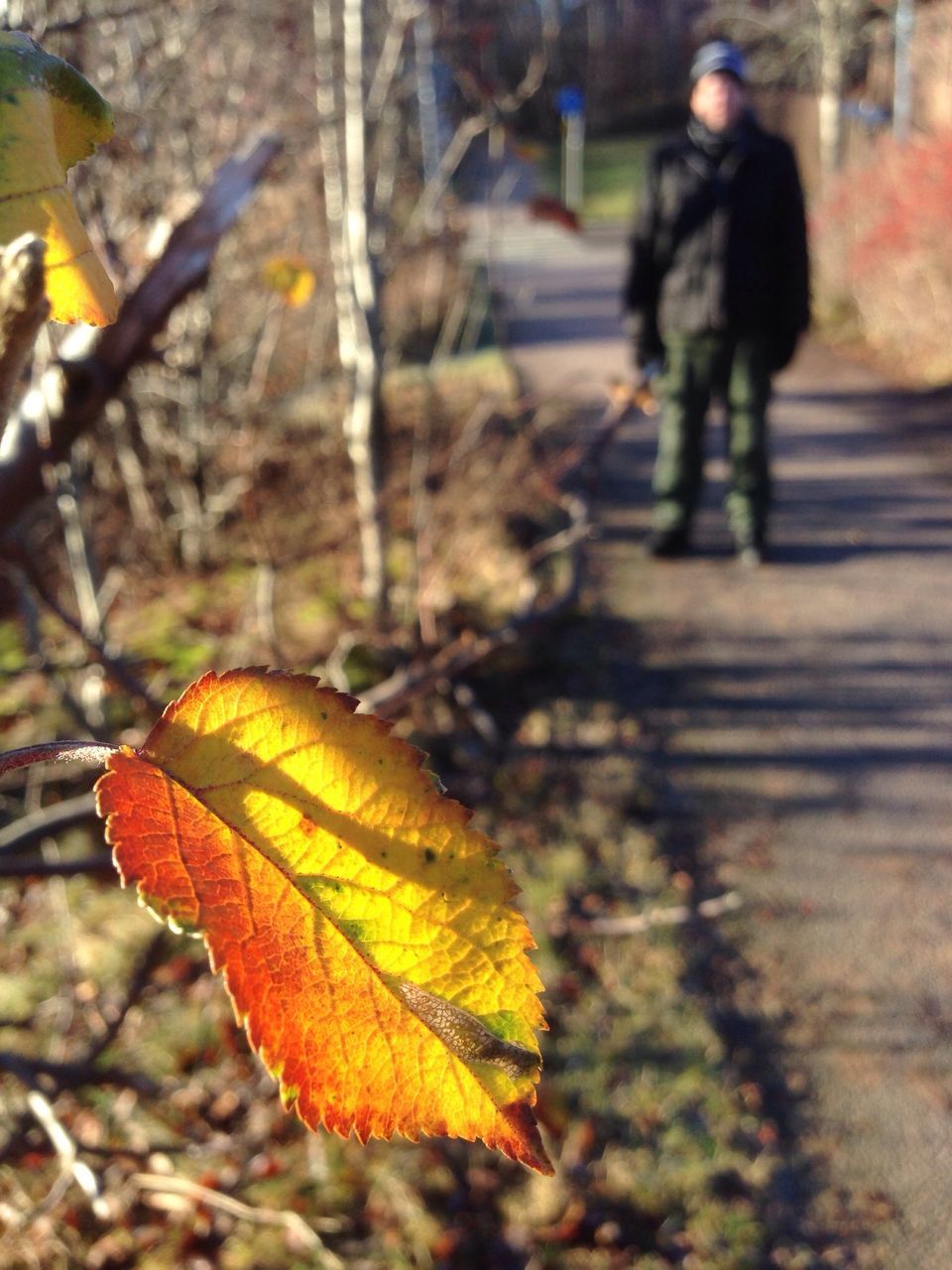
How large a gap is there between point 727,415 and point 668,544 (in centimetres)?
69

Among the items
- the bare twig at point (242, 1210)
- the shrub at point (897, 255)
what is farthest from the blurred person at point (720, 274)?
Answer: the shrub at point (897, 255)

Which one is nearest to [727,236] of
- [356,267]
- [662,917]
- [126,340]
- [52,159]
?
[356,267]

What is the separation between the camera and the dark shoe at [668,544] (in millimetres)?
4758

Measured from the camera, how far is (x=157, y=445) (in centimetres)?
441

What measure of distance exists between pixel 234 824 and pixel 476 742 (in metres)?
3.04

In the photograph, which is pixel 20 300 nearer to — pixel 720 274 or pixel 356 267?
pixel 356 267

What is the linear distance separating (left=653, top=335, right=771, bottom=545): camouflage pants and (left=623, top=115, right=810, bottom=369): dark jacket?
108 mm

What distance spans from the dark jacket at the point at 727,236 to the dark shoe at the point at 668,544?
985 millimetres

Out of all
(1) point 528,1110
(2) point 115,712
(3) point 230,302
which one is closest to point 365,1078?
(1) point 528,1110

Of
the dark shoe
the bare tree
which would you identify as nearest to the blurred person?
the dark shoe

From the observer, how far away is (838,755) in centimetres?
348

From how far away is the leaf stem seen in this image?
1.86 ft

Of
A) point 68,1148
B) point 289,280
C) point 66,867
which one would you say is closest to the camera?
point 66,867

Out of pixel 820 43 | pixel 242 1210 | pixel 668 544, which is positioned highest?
pixel 820 43
